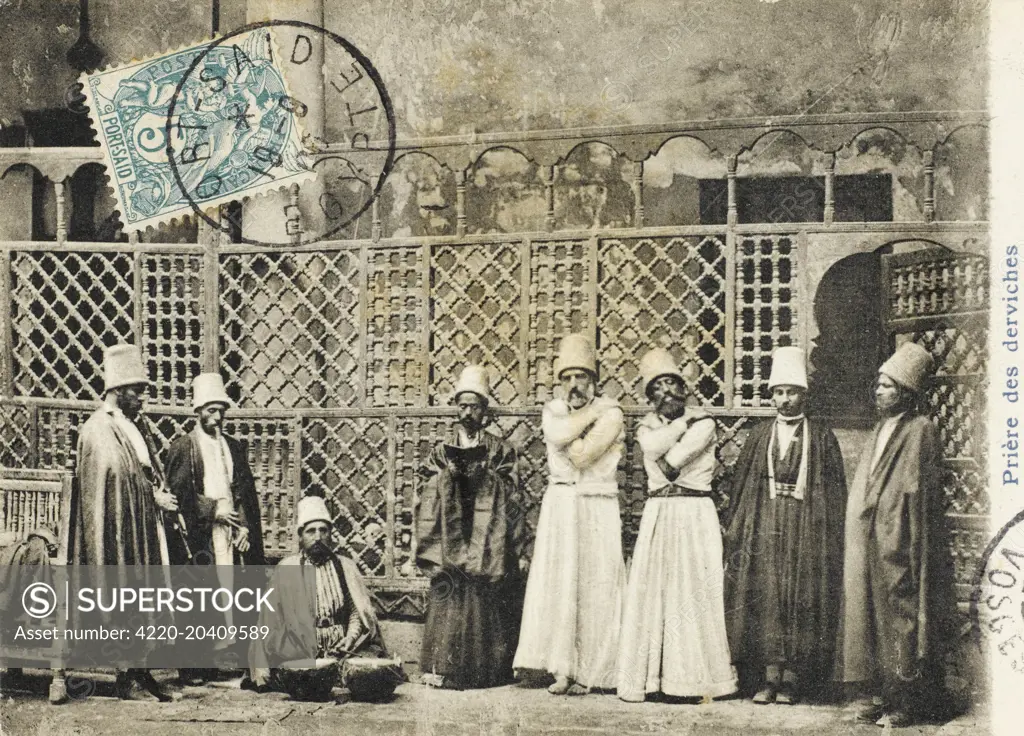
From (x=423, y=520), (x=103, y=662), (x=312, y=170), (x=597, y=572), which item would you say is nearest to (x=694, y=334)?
(x=597, y=572)

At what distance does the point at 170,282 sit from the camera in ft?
18.1

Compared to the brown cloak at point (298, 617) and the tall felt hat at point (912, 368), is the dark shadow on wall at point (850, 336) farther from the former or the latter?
the brown cloak at point (298, 617)

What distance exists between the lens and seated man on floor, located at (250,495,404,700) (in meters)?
5.18

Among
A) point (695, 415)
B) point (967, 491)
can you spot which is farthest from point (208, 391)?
point (967, 491)

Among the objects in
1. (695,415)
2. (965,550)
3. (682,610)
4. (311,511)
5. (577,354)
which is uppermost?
(577,354)

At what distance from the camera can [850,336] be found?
492 centimetres

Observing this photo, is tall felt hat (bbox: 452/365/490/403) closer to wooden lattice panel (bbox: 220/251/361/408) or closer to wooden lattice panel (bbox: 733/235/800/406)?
wooden lattice panel (bbox: 220/251/361/408)

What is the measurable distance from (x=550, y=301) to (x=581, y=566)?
1.16 metres

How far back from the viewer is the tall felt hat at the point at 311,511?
17.2ft

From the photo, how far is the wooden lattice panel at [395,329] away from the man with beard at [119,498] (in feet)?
3.59

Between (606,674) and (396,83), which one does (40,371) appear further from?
(606,674)

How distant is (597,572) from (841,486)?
3.58 ft

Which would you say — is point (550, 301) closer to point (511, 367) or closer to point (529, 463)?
point (511, 367)

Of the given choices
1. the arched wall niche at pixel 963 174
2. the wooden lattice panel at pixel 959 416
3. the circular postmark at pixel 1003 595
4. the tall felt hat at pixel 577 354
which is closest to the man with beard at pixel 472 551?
the tall felt hat at pixel 577 354
